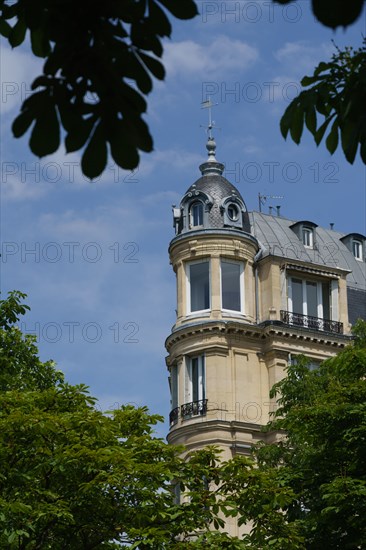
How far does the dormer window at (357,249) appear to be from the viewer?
2328 inches

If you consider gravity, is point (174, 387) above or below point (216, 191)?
below

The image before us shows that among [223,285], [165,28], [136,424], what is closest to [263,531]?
[136,424]

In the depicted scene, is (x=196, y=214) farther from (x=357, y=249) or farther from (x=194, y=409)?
(x=357, y=249)

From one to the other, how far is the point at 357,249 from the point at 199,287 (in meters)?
11.9

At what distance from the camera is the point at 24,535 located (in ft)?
76.6

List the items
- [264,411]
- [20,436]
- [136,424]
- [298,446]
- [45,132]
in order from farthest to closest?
1. [264,411]
2. [298,446]
3. [136,424]
4. [20,436]
5. [45,132]

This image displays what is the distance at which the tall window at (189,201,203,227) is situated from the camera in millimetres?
51219

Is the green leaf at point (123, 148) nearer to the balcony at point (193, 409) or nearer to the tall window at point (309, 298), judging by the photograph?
the balcony at point (193, 409)

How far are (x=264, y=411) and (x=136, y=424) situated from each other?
70.3ft

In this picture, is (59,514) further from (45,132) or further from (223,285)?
(223,285)

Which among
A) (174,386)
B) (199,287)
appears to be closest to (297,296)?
(199,287)

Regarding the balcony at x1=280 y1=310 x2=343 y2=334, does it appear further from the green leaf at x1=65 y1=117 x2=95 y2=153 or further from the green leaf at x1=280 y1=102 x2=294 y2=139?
the green leaf at x1=65 y1=117 x2=95 y2=153

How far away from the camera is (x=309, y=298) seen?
53.2 m

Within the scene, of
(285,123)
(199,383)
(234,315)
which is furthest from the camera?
(234,315)
